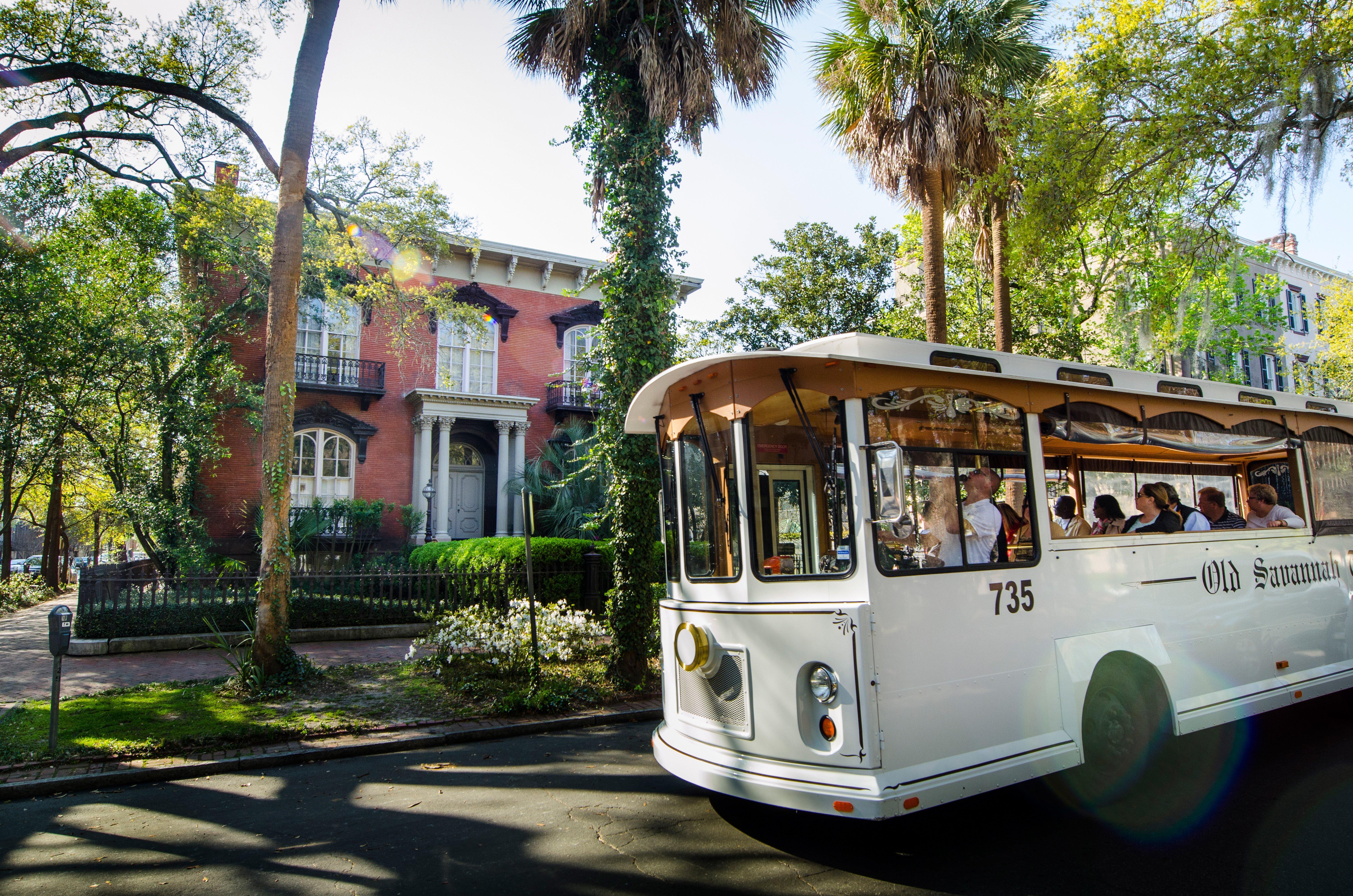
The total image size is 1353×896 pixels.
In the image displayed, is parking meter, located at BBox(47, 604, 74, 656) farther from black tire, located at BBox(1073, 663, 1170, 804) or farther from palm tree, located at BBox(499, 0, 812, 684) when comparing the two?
black tire, located at BBox(1073, 663, 1170, 804)

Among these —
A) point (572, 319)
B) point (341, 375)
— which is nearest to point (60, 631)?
point (341, 375)

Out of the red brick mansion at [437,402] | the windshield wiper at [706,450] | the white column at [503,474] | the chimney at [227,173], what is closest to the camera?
the windshield wiper at [706,450]

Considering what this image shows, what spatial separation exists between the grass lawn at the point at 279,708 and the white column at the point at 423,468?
42.7 ft

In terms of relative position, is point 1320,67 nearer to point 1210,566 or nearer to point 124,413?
point 1210,566

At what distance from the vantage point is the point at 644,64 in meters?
9.49

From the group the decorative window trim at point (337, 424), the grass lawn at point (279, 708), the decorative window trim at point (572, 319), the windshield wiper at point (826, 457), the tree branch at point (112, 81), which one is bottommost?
the grass lawn at point (279, 708)

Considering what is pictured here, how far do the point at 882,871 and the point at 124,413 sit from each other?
1878 cm

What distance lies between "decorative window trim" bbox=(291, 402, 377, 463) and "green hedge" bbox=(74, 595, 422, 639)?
34.3 ft

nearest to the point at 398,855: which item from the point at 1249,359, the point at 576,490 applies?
the point at 576,490

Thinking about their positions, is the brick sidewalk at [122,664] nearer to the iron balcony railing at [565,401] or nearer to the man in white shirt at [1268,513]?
the man in white shirt at [1268,513]

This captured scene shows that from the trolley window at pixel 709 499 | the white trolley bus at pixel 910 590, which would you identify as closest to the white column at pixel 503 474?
the white trolley bus at pixel 910 590

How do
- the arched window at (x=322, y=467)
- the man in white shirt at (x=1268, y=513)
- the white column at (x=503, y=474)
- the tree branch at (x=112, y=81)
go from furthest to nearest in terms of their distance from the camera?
1. the white column at (x=503, y=474)
2. the arched window at (x=322, y=467)
3. the tree branch at (x=112, y=81)
4. the man in white shirt at (x=1268, y=513)

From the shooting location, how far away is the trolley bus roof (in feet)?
14.1

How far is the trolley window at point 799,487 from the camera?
4.24 meters
